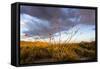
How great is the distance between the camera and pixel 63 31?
165 inches

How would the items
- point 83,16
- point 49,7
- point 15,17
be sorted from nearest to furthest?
point 15,17 < point 49,7 < point 83,16

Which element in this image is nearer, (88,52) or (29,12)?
(29,12)

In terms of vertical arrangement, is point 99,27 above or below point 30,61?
above

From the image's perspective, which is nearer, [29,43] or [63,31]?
[29,43]

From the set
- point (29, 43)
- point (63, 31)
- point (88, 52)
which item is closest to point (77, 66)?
point (88, 52)

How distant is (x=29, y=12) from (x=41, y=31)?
338 mm

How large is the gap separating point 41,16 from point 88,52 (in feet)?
3.36

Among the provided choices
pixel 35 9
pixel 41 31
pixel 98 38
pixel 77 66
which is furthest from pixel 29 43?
pixel 98 38

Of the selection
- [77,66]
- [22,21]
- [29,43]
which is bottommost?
[77,66]

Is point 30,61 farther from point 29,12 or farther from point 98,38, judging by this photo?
point 98,38

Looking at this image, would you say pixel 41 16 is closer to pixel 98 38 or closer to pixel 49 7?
pixel 49 7

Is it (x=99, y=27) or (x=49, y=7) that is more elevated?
(x=49, y=7)

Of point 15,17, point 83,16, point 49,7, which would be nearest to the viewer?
point 15,17

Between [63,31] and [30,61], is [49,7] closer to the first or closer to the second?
[63,31]
